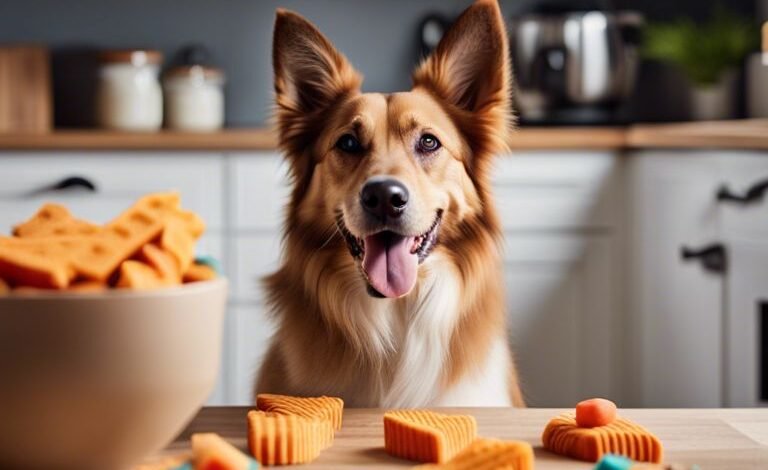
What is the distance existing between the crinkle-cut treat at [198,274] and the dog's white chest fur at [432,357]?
34.4 inches

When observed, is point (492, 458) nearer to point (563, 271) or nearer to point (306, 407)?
point (306, 407)

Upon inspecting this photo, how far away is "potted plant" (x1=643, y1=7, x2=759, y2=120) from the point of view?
3.37 meters

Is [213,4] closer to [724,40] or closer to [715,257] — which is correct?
[724,40]

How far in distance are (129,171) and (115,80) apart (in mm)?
448

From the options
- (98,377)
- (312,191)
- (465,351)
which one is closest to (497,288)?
(465,351)

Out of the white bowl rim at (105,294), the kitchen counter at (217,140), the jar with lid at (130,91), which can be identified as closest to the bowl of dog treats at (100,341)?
the white bowl rim at (105,294)

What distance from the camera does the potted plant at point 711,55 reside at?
3.37m

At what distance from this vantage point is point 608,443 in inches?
27.4

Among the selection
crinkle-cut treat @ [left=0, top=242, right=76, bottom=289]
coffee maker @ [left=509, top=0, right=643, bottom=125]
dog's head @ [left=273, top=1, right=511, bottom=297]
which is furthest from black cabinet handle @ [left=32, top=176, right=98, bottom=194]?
crinkle-cut treat @ [left=0, top=242, right=76, bottom=289]

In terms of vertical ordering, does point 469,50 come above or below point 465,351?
above

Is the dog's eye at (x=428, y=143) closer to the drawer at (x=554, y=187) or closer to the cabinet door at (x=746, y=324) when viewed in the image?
the cabinet door at (x=746, y=324)

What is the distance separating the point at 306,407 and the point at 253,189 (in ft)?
7.88

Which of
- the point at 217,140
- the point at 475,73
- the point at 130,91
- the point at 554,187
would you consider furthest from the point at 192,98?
the point at 475,73

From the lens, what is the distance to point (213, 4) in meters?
3.82
